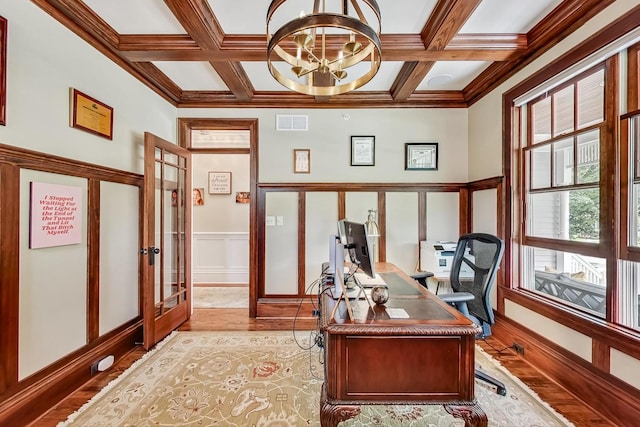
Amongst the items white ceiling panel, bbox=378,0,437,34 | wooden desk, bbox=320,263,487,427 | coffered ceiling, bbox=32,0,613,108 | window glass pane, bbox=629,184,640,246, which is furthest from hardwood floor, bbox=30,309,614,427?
white ceiling panel, bbox=378,0,437,34

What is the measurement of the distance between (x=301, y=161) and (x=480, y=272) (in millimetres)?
2364

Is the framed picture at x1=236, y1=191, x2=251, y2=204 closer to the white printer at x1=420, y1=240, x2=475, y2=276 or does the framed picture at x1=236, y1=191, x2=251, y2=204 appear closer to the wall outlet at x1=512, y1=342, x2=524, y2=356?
the white printer at x1=420, y1=240, x2=475, y2=276

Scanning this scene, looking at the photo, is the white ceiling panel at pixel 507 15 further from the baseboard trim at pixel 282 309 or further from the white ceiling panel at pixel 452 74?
the baseboard trim at pixel 282 309

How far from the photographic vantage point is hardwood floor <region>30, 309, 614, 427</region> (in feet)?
5.88

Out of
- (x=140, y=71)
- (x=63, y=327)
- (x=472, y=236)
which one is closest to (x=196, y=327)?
(x=63, y=327)

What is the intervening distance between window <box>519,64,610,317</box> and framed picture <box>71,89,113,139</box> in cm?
367

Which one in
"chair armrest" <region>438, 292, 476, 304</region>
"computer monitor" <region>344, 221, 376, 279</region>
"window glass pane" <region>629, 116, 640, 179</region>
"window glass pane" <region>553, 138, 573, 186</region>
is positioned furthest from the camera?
"window glass pane" <region>553, 138, 573, 186</region>

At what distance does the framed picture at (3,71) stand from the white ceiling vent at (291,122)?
2.36 metres

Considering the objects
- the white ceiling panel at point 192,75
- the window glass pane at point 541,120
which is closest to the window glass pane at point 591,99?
the window glass pane at point 541,120

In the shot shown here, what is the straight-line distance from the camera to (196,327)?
3.24m

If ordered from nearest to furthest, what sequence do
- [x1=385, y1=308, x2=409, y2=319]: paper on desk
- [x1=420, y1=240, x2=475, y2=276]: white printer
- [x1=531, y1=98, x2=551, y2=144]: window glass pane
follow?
[x1=385, y1=308, x2=409, y2=319]: paper on desk, [x1=531, y1=98, x2=551, y2=144]: window glass pane, [x1=420, y1=240, x2=475, y2=276]: white printer

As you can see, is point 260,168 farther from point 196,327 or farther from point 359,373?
point 359,373

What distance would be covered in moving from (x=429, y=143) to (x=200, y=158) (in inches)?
152

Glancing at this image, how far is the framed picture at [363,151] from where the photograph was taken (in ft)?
11.9
